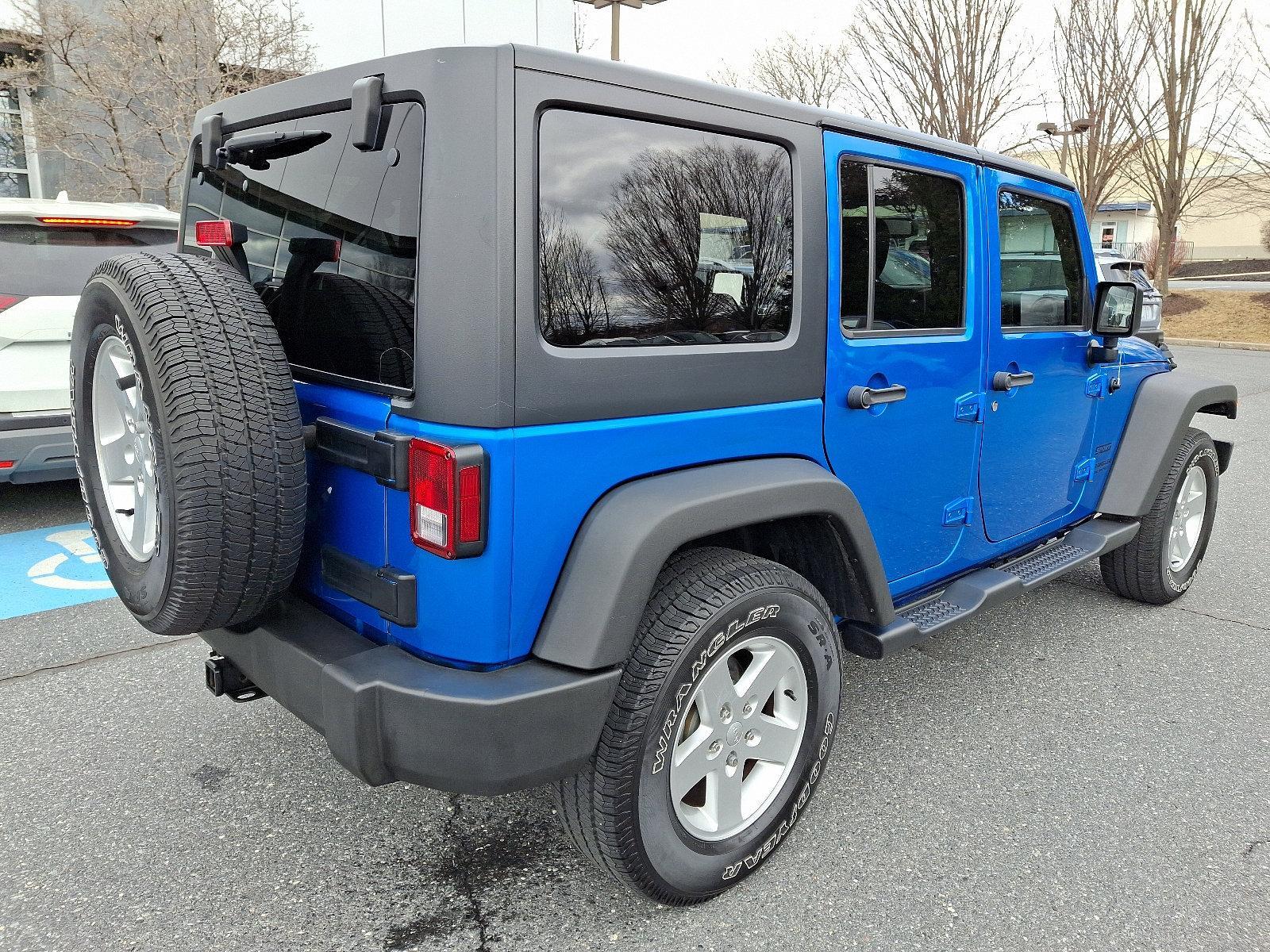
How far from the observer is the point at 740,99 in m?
2.33

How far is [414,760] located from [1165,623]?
3.71 m

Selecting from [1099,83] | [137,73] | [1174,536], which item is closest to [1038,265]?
[1174,536]

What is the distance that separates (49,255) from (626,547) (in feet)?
15.0

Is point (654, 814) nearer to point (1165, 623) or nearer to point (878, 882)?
point (878, 882)

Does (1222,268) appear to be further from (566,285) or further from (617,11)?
(566,285)

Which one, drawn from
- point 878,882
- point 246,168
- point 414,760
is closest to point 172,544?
point 414,760

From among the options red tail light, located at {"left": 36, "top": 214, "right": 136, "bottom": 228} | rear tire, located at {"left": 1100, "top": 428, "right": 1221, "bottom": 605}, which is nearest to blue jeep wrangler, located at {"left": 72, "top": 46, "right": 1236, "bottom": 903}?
rear tire, located at {"left": 1100, "top": 428, "right": 1221, "bottom": 605}

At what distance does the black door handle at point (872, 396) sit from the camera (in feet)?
8.61

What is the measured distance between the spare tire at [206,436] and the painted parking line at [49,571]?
250 centimetres

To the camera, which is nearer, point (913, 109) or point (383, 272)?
point (383, 272)

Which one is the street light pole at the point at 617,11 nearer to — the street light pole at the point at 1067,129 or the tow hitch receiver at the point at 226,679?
the street light pole at the point at 1067,129

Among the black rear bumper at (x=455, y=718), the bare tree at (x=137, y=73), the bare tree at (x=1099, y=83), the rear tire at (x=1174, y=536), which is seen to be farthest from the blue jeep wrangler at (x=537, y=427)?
the bare tree at (x=1099, y=83)

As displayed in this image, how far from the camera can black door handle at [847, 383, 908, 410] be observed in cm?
262

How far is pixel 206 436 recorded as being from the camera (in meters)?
1.92
